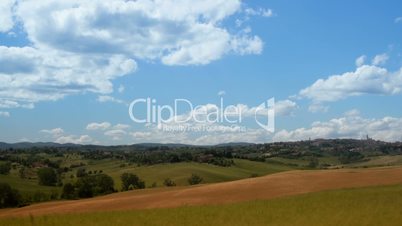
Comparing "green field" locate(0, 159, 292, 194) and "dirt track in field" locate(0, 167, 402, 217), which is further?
"green field" locate(0, 159, 292, 194)

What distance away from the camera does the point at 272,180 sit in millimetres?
60344

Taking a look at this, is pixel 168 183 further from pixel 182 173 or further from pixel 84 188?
pixel 84 188

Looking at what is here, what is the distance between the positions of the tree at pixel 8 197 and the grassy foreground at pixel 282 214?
211ft

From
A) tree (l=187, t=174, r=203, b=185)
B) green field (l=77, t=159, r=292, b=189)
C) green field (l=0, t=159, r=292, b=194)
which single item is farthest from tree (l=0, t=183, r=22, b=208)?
tree (l=187, t=174, r=203, b=185)

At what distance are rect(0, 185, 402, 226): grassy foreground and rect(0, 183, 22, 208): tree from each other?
64456 mm

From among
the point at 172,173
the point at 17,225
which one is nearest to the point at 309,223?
the point at 17,225

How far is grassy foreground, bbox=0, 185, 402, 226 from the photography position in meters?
28.0

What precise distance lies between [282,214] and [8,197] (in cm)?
7701

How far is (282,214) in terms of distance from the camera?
32.3 m

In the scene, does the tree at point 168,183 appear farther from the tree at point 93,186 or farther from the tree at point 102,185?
the tree at point 93,186

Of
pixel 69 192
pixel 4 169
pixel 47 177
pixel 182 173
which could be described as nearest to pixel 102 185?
pixel 69 192

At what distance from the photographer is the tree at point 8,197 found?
94262 millimetres

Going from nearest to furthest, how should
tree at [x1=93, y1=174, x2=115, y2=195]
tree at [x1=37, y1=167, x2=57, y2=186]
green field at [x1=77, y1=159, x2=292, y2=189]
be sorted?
tree at [x1=93, y1=174, x2=115, y2=195] → tree at [x1=37, y1=167, x2=57, y2=186] → green field at [x1=77, y1=159, x2=292, y2=189]

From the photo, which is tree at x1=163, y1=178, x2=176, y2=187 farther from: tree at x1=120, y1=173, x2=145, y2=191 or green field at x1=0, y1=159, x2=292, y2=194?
tree at x1=120, y1=173, x2=145, y2=191
